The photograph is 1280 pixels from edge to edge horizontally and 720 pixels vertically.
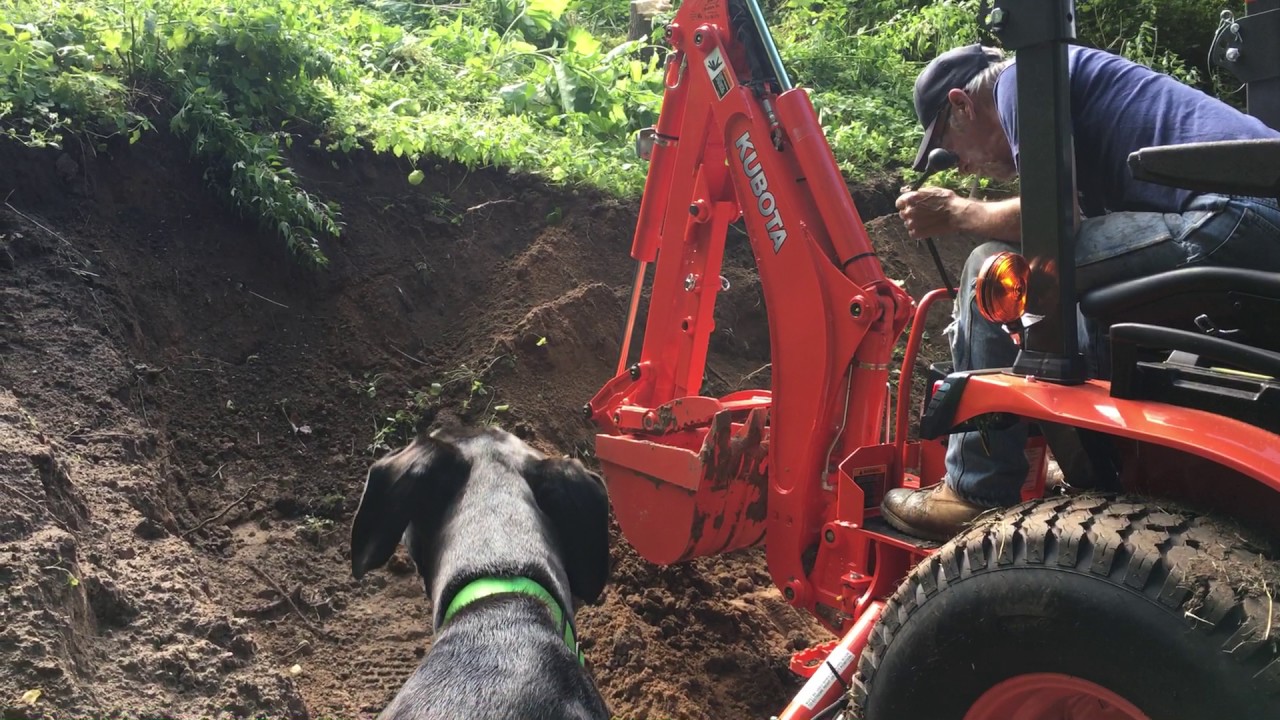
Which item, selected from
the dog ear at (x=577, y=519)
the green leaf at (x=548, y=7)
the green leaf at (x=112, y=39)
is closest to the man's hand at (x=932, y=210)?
the dog ear at (x=577, y=519)

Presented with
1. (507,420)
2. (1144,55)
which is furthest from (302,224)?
(1144,55)

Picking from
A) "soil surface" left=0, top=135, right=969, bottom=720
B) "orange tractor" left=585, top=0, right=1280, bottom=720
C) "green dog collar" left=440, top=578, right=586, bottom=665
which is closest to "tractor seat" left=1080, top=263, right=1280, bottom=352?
"orange tractor" left=585, top=0, right=1280, bottom=720

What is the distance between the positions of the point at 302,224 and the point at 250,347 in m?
0.72

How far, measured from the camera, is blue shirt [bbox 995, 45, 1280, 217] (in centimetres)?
270

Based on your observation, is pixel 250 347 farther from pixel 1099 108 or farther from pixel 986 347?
pixel 1099 108

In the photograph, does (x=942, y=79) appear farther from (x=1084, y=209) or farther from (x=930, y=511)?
(x=930, y=511)

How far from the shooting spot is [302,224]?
515cm

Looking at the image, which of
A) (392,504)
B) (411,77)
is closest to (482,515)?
(392,504)

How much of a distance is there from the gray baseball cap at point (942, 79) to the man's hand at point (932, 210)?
0.42ft

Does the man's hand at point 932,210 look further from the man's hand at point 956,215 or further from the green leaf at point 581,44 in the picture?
the green leaf at point 581,44

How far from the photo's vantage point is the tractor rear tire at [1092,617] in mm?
1830

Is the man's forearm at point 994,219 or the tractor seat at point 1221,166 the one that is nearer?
the tractor seat at point 1221,166

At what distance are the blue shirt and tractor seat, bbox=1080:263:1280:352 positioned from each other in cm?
50

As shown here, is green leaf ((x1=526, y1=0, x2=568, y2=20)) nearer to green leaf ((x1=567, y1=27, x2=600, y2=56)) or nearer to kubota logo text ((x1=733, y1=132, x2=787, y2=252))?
green leaf ((x1=567, y1=27, x2=600, y2=56))
